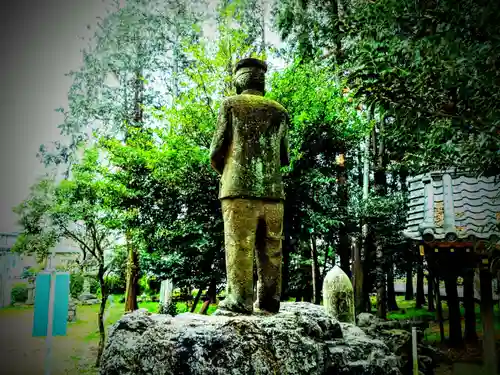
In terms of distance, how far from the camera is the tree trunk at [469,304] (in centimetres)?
983

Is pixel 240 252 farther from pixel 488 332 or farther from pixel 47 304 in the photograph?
pixel 488 332

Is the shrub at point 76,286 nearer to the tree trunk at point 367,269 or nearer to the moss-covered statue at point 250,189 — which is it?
the tree trunk at point 367,269

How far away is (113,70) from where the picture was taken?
48.7 ft

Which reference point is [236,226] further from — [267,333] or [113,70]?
[113,70]

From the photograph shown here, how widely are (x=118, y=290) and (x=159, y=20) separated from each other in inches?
579

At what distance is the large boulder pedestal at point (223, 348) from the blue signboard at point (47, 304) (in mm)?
906

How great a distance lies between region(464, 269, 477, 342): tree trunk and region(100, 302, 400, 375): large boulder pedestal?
24.7 ft

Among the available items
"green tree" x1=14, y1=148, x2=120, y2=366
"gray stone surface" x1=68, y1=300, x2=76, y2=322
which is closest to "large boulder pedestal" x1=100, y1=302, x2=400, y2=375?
"green tree" x1=14, y1=148, x2=120, y2=366

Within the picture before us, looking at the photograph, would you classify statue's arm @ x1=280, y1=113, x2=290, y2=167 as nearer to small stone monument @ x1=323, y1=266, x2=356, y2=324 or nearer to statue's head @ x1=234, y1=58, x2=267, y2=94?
statue's head @ x1=234, y1=58, x2=267, y2=94

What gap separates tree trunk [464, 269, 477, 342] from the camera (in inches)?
387

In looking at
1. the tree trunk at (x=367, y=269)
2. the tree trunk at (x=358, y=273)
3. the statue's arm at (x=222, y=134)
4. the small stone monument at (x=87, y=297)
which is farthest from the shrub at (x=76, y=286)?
the statue's arm at (x=222, y=134)

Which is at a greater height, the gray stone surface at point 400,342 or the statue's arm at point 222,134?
the statue's arm at point 222,134

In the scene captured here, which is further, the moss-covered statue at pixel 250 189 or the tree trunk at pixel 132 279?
the tree trunk at pixel 132 279

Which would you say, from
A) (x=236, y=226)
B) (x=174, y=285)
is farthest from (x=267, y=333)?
A: (x=174, y=285)
